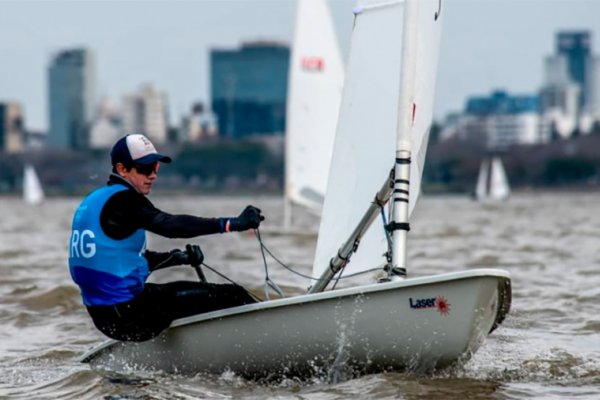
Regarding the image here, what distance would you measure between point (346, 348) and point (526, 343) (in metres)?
1.87

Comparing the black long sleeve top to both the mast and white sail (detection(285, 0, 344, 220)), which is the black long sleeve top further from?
white sail (detection(285, 0, 344, 220))

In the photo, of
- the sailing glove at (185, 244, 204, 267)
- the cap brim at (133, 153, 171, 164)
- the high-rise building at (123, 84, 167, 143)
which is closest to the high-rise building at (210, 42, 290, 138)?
the high-rise building at (123, 84, 167, 143)

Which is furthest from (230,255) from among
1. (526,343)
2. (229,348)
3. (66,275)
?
(229,348)

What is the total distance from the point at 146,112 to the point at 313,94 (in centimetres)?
15238

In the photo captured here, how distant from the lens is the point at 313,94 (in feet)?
64.1

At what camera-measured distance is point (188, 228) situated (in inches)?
235

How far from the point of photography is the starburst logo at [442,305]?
5723 mm

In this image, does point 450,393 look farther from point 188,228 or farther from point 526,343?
point 526,343

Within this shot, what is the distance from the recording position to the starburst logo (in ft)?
18.8

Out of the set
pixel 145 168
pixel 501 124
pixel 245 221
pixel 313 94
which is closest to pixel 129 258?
pixel 145 168

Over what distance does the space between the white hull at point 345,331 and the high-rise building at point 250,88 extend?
446 ft

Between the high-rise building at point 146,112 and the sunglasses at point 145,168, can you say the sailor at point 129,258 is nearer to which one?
the sunglasses at point 145,168

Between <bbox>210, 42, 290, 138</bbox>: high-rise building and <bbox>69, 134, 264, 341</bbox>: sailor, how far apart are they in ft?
446

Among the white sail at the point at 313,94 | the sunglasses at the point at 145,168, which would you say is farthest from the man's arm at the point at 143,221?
the white sail at the point at 313,94
